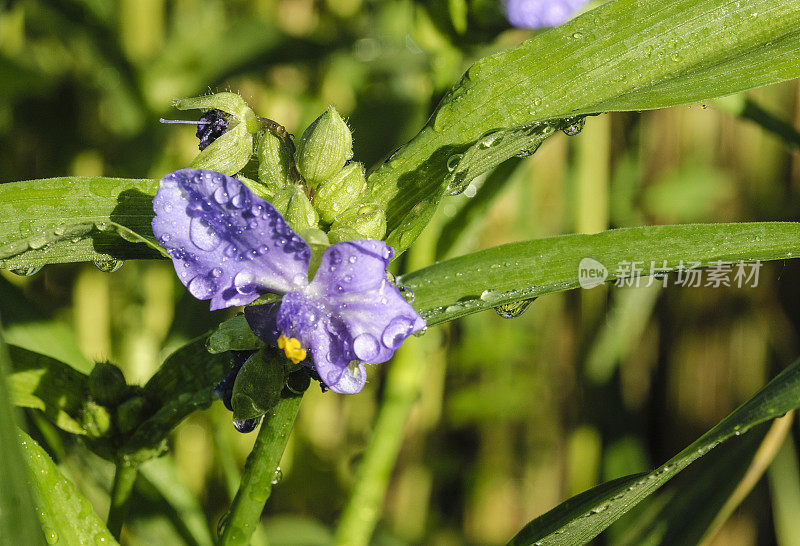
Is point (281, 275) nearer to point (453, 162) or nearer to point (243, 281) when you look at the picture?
point (243, 281)

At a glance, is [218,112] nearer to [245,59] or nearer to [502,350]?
[245,59]

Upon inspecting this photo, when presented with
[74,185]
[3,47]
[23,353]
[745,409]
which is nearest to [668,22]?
[745,409]

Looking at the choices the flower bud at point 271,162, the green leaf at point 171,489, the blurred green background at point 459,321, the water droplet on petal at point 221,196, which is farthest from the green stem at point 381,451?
the water droplet on petal at point 221,196

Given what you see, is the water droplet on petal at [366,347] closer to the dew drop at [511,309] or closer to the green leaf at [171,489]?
the dew drop at [511,309]

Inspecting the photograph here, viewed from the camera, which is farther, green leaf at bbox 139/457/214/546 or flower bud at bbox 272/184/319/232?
green leaf at bbox 139/457/214/546

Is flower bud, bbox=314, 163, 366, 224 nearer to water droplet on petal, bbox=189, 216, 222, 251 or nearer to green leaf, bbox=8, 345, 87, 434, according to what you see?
water droplet on petal, bbox=189, 216, 222, 251

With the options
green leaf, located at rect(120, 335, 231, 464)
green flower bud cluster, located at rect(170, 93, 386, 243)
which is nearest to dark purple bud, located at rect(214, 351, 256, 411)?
green leaf, located at rect(120, 335, 231, 464)

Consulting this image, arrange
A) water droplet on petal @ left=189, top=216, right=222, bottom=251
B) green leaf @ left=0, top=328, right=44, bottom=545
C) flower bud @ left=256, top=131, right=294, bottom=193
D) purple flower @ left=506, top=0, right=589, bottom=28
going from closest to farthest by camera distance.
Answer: green leaf @ left=0, top=328, right=44, bottom=545 < water droplet on petal @ left=189, top=216, right=222, bottom=251 < flower bud @ left=256, top=131, right=294, bottom=193 < purple flower @ left=506, top=0, right=589, bottom=28
